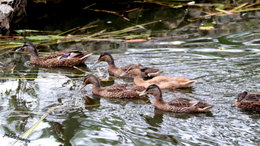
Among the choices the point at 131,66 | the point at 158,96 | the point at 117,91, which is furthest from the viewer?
the point at 131,66

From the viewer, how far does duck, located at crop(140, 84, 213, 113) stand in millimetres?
7973

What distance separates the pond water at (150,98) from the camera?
23.4 feet

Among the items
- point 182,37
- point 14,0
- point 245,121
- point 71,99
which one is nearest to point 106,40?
point 182,37

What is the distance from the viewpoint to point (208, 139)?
6.84m

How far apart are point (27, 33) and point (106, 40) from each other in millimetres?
2309

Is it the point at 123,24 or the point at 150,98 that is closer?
the point at 150,98

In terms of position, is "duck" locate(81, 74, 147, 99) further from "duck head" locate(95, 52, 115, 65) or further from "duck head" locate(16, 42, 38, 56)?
"duck head" locate(16, 42, 38, 56)

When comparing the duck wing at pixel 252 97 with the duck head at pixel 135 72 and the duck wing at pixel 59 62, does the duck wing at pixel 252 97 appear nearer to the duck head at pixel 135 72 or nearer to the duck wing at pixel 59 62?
the duck head at pixel 135 72

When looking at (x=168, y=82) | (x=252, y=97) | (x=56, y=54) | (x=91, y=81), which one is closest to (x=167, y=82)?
(x=168, y=82)

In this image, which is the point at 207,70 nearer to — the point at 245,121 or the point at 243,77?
the point at 243,77

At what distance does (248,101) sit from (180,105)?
43.0 inches

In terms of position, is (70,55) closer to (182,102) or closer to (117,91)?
(117,91)

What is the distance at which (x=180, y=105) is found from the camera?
26.9ft

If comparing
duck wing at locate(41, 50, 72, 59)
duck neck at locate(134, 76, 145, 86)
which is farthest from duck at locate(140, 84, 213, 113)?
duck wing at locate(41, 50, 72, 59)
